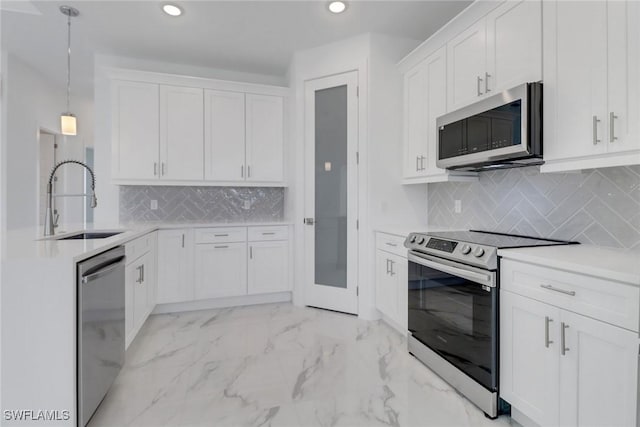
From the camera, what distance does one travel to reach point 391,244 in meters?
2.91

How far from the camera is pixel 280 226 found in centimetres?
378

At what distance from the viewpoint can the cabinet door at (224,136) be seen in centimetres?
379

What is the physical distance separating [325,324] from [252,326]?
0.67 meters

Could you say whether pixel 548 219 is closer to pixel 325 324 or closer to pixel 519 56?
pixel 519 56

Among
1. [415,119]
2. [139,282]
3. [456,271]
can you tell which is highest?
[415,119]

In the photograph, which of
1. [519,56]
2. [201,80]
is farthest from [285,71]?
[519,56]

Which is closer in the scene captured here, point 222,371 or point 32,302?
point 32,302

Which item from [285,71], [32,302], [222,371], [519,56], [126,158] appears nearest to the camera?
[32,302]

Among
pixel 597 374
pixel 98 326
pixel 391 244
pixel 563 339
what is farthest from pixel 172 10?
pixel 597 374

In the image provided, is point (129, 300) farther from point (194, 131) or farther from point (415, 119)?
point (415, 119)

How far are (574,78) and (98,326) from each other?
2.69 m

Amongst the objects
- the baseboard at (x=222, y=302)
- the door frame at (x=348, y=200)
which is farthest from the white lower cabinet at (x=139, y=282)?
the door frame at (x=348, y=200)

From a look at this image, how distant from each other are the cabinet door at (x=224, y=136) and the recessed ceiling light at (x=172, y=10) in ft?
3.02

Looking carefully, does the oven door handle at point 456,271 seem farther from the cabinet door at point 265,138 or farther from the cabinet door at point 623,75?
the cabinet door at point 265,138
